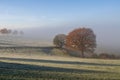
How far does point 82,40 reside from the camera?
88.4 m

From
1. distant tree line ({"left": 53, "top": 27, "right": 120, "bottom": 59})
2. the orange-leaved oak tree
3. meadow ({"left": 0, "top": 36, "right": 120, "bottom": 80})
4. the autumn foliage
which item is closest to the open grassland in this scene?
meadow ({"left": 0, "top": 36, "right": 120, "bottom": 80})

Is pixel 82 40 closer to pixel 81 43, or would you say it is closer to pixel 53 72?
pixel 81 43

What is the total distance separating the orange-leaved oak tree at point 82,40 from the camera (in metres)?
88.3

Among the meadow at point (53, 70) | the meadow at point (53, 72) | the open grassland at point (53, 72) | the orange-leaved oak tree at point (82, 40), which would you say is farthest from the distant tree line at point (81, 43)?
the open grassland at point (53, 72)

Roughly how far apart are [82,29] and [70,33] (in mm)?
3658

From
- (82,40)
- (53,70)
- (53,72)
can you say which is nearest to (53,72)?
(53,72)

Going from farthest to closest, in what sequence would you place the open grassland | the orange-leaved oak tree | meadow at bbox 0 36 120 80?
the orange-leaved oak tree < meadow at bbox 0 36 120 80 < the open grassland

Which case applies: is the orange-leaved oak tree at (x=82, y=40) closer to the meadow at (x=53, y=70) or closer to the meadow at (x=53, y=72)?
the meadow at (x=53, y=70)

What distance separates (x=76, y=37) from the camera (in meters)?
90.2

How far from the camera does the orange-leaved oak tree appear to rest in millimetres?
88312

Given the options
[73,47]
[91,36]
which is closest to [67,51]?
[73,47]

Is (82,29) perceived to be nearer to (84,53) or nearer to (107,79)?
(84,53)

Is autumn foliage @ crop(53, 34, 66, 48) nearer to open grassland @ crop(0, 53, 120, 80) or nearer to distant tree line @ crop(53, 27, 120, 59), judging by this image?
distant tree line @ crop(53, 27, 120, 59)

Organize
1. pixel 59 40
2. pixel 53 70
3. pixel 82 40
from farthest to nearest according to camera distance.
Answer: pixel 59 40 < pixel 82 40 < pixel 53 70
